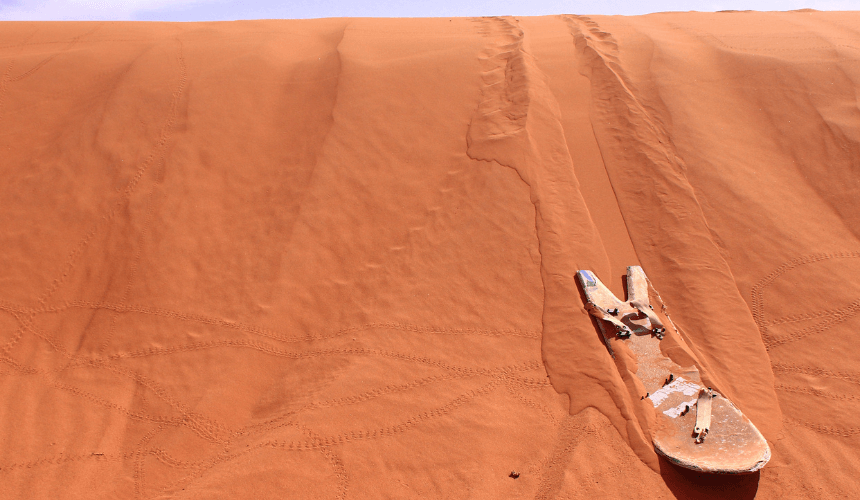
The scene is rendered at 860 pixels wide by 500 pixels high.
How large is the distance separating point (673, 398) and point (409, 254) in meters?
2.82

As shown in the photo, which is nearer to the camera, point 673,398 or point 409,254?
point 673,398

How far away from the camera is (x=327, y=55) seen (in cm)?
768

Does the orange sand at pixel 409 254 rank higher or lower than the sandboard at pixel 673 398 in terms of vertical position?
higher

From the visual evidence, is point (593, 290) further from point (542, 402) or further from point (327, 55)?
point (327, 55)

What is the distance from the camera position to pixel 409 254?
208 inches

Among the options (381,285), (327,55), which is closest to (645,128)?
(381,285)

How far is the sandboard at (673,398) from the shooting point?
3.46m

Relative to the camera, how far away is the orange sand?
3.77m

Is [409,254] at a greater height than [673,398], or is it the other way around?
[409,254]

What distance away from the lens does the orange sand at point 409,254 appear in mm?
3766

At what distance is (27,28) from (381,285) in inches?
347

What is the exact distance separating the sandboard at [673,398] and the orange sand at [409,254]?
0.50ft

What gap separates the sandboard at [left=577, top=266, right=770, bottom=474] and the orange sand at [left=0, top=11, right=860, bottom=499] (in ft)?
0.50

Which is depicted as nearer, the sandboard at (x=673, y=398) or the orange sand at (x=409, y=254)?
the sandboard at (x=673, y=398)
